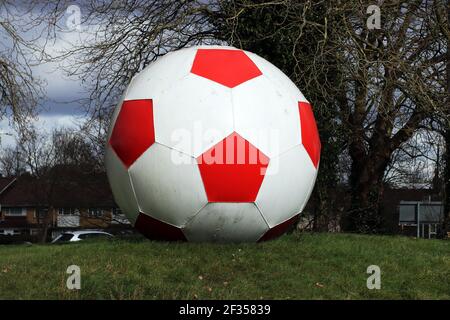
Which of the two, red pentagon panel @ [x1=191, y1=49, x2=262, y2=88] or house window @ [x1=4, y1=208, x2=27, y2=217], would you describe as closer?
red pentagon panel @ [x1=191, y1=49, x2=262, y2=88]

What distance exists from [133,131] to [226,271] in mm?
1947

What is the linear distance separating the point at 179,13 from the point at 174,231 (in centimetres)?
910

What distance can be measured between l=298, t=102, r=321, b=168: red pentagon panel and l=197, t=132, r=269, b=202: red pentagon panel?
0.78 m

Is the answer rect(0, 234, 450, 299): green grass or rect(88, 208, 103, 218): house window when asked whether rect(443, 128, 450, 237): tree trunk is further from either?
rect(88, 208, 103, 218): house window

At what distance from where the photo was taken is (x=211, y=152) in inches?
237

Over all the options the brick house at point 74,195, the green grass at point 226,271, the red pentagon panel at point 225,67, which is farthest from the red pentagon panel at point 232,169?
the brick house at point 74,195

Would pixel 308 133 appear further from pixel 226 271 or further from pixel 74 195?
pixel 74 195

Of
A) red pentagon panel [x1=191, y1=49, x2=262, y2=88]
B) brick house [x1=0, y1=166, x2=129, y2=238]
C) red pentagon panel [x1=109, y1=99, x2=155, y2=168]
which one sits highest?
red pentagon panel [x1=191, y1=49, x2=262, y2=88]

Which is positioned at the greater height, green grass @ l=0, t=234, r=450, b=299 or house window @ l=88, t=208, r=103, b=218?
green grass @ l=0, t=234, r=450, b=299

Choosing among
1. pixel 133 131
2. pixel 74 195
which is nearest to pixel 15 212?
pixel 74 195

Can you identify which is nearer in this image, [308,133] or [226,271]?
[226,271]

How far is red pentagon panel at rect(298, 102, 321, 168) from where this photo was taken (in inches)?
264

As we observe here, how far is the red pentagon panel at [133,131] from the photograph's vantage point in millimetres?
6273

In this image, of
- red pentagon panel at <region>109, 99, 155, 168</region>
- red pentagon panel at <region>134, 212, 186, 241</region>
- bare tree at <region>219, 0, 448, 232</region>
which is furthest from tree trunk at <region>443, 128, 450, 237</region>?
red pentagon panel at <region>109, 99, 155, 168</region>
